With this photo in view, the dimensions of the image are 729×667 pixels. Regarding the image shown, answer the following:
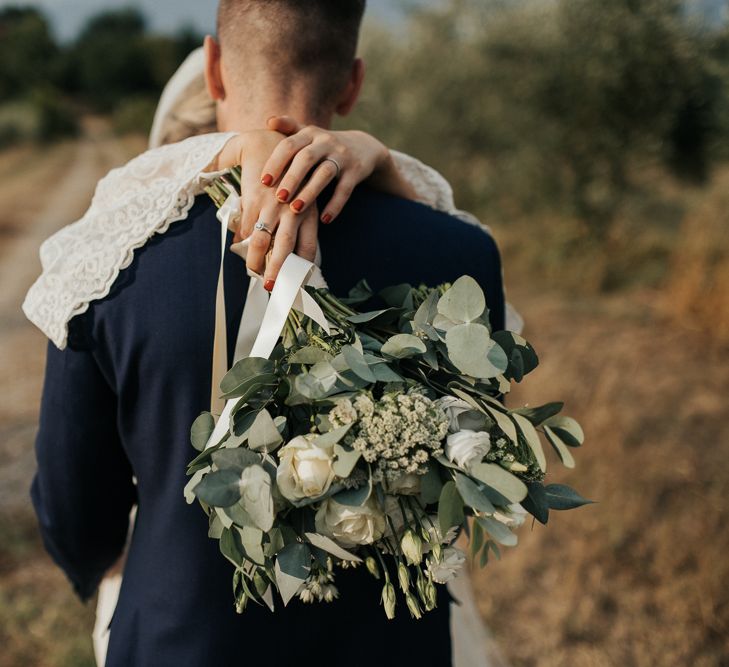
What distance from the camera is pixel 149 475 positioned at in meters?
1.45

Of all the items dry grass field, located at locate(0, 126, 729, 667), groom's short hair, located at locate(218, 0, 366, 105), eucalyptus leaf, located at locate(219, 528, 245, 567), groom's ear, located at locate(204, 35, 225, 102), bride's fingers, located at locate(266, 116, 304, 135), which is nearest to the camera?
eucalyptus leaf, located at locate(219, 528, 245, 567)

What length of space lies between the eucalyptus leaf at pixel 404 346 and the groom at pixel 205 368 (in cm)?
37

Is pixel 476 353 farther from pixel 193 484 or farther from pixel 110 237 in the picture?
pixel 110 237

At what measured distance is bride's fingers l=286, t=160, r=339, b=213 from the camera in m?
1.20

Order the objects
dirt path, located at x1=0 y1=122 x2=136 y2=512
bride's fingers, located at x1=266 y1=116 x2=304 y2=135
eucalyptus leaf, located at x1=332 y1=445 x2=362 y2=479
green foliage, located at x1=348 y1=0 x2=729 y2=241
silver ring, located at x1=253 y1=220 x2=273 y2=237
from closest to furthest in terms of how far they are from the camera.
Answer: eucalyptus leaf, located at x1=332 y1=445 x2=362 y2=479 → silver ring, located at x1=253 y1=220 x2=273 y2=237 → bride's fingers, located at x1=266 y1=116 x2=304 y2=135 → dirt path, located at x1=0 y1=122 x2=136 y2=512 → green foliage, located at x1=348 y1=0 x2=729 y2=241

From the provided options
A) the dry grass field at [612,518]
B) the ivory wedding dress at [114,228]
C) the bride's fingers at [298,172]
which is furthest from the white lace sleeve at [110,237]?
the dry grass field at [612,518]

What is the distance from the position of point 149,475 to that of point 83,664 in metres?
2.18

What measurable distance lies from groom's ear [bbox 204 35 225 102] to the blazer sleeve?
→ 0.70m

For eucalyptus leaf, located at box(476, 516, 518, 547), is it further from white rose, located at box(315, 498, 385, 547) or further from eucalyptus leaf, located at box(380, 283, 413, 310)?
eucalyptus leaf, located at box(380, 283, 413, 310)

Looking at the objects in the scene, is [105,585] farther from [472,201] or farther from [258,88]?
[472,201]

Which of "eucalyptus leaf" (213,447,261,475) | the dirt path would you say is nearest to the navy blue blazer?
"eucalyptus leaf" (213,447,261,475)

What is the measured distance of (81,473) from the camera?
1581 mm

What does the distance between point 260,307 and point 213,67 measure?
0.66m

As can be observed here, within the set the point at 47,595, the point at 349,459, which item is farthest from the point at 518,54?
the point at 349,459
